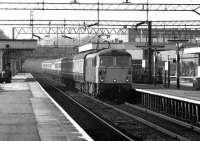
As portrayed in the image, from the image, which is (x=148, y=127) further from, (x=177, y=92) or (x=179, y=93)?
(x=177, y=92)

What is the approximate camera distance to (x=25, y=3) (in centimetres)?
3631

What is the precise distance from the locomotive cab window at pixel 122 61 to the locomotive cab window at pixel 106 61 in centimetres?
36

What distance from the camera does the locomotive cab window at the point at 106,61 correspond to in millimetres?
27938

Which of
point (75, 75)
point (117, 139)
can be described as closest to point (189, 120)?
point (117, 139)

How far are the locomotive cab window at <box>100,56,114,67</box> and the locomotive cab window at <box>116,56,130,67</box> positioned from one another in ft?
1.18

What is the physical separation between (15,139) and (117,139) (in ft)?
9.46

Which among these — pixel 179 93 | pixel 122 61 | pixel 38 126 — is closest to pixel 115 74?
pixel 122 61

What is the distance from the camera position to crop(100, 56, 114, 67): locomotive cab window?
91.7 ft

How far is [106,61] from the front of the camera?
2800 cm

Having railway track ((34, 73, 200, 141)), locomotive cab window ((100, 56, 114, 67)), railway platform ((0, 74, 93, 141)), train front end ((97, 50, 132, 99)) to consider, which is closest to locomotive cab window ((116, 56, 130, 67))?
train front end ((97, 50, 132, 99))

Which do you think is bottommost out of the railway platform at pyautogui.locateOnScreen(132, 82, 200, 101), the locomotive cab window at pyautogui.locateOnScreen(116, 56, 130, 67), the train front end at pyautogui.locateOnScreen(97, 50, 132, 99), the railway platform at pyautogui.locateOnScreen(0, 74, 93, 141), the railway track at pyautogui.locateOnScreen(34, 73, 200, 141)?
the railway track at pyautogui.locateOnScreen(34, 73, 200, 141)

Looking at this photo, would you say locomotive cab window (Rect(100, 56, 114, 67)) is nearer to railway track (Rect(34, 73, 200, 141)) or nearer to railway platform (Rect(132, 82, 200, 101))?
railway platform (Rect(132, 82, 200, 101))

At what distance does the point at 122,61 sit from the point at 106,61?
95 cm

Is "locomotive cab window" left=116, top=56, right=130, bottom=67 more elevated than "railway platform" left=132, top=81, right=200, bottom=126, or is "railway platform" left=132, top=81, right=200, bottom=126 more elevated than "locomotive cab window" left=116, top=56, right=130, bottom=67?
"locomotive cab window" left=116, top=56, right=130, bottom=67
